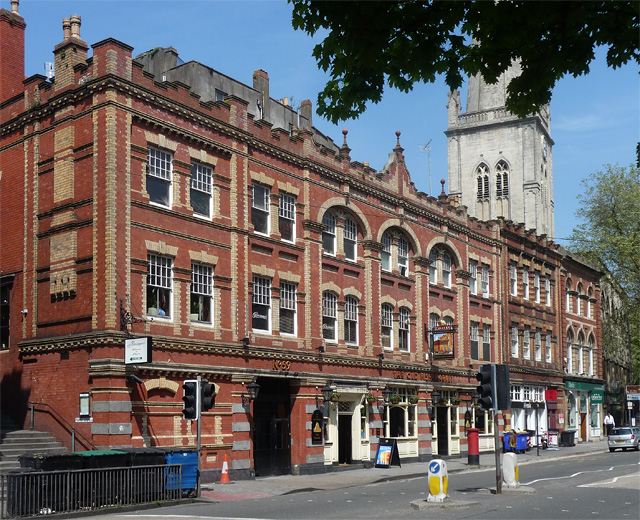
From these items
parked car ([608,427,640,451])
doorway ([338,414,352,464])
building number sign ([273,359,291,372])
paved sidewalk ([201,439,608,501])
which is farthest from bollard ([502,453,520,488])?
parked car ([608,427,640,451])

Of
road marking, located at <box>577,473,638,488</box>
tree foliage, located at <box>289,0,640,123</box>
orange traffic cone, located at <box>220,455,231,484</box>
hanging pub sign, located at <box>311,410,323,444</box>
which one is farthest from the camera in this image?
hanging pub sign, located at <box>311,410,323,444</box>

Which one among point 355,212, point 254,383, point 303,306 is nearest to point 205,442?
point 254,383

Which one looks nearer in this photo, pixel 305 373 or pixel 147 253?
pixel 147 253

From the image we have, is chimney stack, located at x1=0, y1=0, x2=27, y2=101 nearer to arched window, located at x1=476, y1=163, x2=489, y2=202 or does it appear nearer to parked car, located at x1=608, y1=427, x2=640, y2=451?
parked car, located at x1=608, y1=427, x2=640, y2=451

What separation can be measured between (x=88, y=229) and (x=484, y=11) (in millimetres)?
19261

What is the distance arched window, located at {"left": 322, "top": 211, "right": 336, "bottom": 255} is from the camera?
3384cm

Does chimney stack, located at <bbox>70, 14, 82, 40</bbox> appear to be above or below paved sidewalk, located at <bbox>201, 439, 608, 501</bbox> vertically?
above

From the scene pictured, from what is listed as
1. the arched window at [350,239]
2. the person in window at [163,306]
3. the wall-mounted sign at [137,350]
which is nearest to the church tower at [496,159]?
the arched window at [350,239]

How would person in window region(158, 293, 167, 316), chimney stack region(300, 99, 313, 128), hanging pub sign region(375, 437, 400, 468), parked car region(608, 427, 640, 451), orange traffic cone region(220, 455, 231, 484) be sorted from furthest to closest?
1. chimney stack region(300, 99, 313, 128)
2. parked car region(608, 427, 640, 451)
3. hanging pub sign region(375, 437, 400, 468)
4. orange traffic cone region(220, 455, 231, 484)
5. person in window region(158, 293, 167, 316)

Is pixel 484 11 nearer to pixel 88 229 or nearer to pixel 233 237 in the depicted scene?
pixel 88 229

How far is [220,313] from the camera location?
1083 inches

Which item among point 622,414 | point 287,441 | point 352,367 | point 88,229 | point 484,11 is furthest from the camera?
point 622,414

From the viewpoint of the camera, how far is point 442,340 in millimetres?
39125

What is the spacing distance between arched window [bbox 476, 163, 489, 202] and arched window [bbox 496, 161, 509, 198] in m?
1.25
